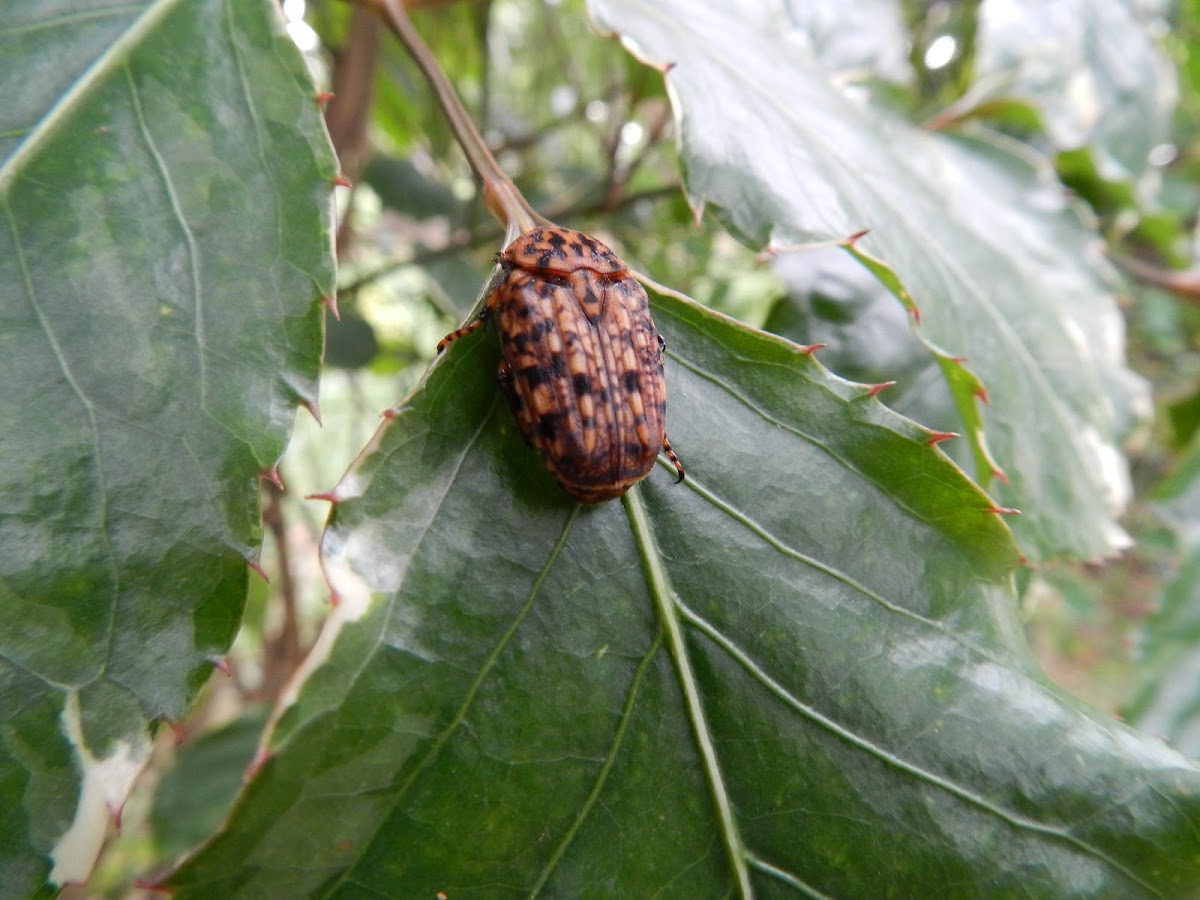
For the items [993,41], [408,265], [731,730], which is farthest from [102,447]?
[993,41]

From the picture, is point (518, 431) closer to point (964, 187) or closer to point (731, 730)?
point (731, 730)

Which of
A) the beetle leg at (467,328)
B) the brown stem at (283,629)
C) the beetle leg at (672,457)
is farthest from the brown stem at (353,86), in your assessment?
the beetle leg at (672,457)

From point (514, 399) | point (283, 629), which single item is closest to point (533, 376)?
point (514, 399)

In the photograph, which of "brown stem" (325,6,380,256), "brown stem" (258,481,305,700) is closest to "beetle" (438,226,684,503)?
"brown stem" (325,6,380,256)

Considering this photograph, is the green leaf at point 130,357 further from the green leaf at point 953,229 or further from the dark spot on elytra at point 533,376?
the green leaf at point 953,229

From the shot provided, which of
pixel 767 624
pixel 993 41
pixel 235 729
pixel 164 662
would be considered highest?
pixel 993 41

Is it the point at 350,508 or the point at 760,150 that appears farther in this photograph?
the point at 760,150
